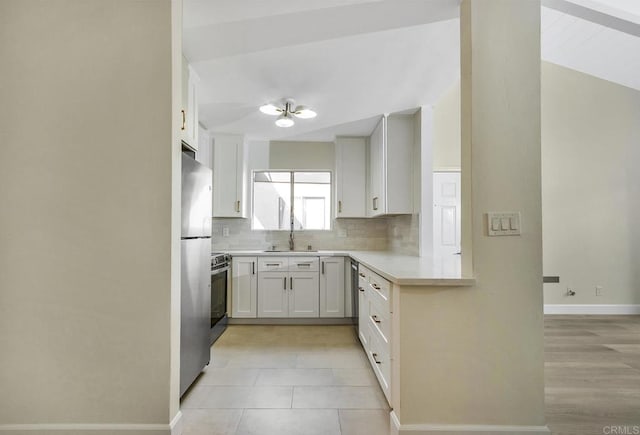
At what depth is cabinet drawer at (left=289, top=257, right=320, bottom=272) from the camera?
400cm

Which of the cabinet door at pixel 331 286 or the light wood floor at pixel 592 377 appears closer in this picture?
the light wood floor at pixel 592 377

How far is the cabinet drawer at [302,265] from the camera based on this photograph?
13.1 feet

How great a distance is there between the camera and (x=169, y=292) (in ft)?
5.73

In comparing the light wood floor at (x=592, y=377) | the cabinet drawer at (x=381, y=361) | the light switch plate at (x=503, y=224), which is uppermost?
the light switch plate at (x=503, y=224)

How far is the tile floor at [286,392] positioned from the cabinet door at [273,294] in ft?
1.86

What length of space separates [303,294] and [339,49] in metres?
2.75

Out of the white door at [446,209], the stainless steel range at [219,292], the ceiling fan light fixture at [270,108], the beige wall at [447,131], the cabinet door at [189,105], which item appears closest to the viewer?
the cabinet door at [189,105]

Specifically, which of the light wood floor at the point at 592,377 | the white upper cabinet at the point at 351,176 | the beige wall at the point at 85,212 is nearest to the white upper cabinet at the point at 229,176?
the white upper cabinet at the point at 351,176

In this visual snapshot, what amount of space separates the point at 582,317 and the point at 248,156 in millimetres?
4920

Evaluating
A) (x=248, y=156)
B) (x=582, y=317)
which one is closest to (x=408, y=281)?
(x=248, y=156)

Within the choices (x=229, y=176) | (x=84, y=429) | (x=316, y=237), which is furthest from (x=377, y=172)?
(x=84, y=429)

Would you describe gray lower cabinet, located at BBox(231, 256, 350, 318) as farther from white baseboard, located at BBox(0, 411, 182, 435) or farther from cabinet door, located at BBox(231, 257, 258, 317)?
white baseboard, located at BBox(0, 411, 182, 435)

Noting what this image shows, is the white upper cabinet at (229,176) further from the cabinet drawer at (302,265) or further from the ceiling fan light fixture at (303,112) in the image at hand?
the ceiling fan light fixture at (303,112)

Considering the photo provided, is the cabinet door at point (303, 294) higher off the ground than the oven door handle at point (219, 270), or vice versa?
the oven door handle at point (219, 270)
